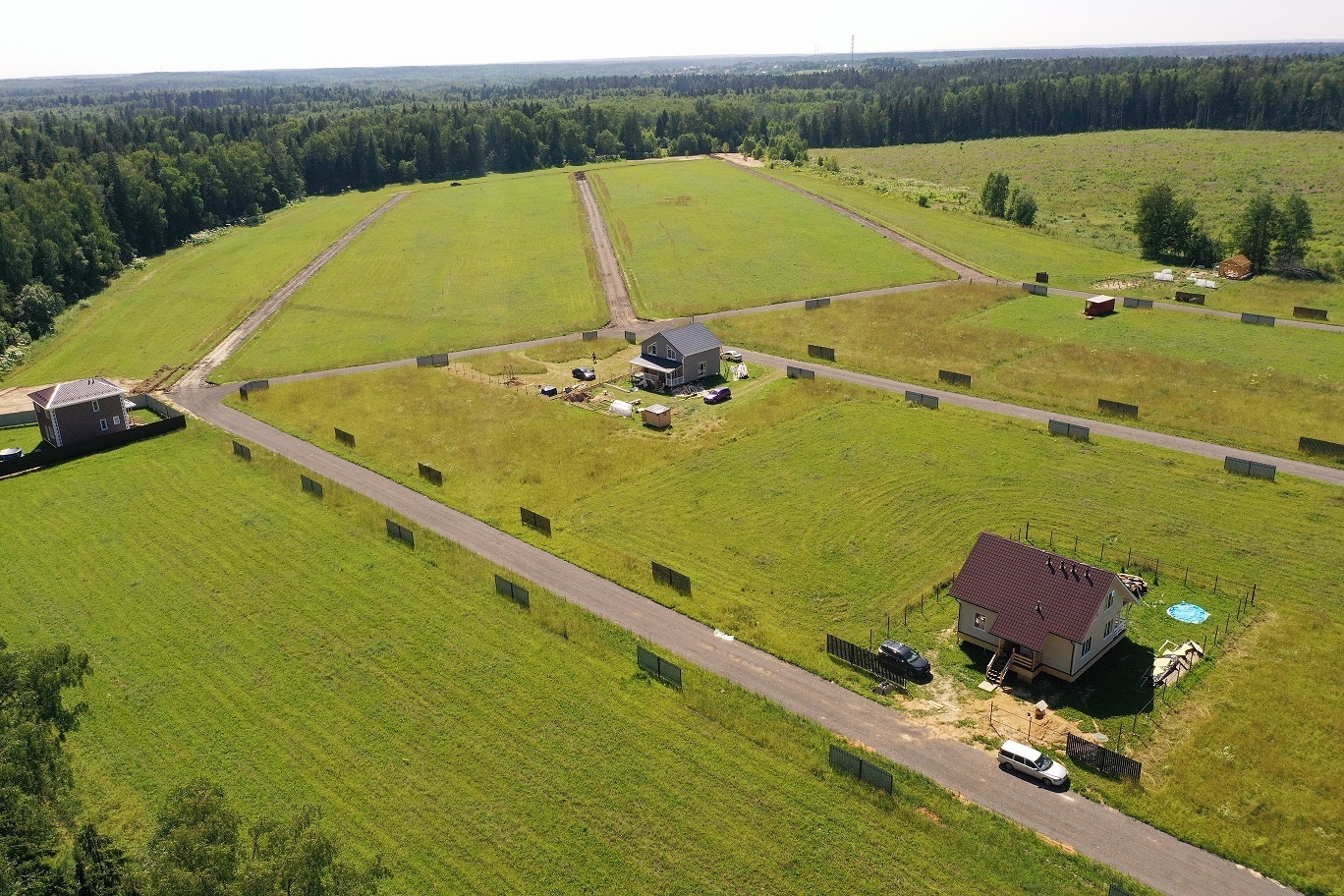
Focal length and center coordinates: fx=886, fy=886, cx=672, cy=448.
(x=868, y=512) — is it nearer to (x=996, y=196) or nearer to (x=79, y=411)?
(x=79, y=411)

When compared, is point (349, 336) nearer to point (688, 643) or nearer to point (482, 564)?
point (482, 564)

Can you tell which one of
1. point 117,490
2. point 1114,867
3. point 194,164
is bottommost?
point 1114,867

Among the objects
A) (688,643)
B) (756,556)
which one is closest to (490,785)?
(688,643)

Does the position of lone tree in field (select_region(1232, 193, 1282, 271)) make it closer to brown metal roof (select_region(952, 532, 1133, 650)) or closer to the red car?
the red car

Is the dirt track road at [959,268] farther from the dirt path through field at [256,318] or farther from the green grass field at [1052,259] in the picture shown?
the dirt path through field at [256,318]

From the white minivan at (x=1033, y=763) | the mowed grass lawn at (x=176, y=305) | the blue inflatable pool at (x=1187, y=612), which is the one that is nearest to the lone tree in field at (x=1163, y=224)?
the blue inflatable pool at (x=1187, y=612)

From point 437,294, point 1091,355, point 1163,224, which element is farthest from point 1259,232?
point 437,294
